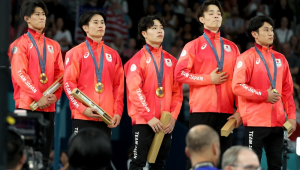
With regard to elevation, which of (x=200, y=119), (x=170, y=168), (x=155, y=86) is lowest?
(x=170, y=168)

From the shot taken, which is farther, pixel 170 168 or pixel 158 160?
pixel 170 168

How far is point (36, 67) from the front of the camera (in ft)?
19.8

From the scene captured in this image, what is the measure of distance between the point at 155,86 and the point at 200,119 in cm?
67

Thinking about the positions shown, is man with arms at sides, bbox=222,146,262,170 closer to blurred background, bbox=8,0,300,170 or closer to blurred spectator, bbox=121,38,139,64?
blurred background, bbox=8,0,300,170

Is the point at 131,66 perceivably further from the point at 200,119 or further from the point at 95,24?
the point at 200,119

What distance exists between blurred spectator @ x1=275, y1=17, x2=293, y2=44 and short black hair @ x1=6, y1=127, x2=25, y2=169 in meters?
8.56

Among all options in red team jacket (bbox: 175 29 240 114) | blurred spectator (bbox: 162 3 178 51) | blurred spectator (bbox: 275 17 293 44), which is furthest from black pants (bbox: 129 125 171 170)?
blurred spectator (bbox: 275 17 293 44)

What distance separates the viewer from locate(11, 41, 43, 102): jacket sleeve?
5.83 meters

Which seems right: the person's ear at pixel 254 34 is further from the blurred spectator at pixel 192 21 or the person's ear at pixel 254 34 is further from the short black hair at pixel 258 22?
the blurred spectator at pixel 192 21

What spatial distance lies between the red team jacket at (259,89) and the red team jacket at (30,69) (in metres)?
2.24

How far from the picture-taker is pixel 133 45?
9945 mm

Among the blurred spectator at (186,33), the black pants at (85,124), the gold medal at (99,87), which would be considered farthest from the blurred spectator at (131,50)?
the black pants at (85,124)

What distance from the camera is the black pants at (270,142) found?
18.5 feet

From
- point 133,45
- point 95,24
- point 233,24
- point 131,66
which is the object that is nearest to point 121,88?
point 131,66
